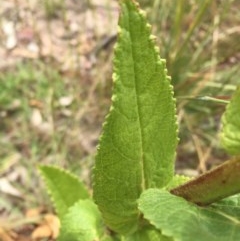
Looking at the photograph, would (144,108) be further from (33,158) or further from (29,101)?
(29,101)

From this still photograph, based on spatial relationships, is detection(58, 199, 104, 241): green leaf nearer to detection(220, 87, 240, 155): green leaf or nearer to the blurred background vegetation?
detection(220, 87, 240, 155): green leaf

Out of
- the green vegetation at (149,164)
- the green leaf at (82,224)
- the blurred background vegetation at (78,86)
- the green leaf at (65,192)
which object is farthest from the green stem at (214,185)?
the blurred background vegetation at (78,86)

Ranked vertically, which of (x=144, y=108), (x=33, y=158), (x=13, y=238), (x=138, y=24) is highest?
(x=138, y=24)

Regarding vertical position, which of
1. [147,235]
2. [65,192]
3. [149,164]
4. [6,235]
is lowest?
[6,235]

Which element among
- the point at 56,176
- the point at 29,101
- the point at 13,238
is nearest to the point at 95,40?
the point at 29,101

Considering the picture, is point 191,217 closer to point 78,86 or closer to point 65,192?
point 65,192

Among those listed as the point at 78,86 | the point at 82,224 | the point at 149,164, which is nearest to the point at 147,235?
the point at 149,164

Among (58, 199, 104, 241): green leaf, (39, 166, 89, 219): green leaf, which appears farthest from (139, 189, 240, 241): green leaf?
(39, 166, 89, 219): green leaf
